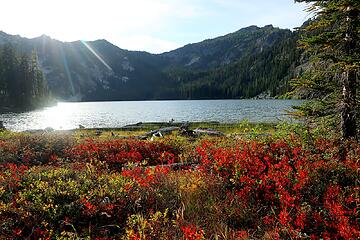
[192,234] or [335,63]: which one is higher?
[335,63]

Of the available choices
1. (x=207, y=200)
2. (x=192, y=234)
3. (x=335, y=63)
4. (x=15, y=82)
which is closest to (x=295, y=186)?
(x=207, y=200)

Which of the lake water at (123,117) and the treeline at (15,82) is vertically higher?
the treeline at (15,82)

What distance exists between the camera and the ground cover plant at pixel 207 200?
18.0ft

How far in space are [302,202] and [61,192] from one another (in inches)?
210

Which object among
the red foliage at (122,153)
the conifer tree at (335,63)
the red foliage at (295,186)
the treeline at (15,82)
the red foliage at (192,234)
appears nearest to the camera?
the red foliage at (192,234)

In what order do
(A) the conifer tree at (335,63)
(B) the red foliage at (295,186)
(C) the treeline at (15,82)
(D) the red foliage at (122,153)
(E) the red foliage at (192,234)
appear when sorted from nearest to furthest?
(E) the red foliage at (192,234), (B) the red foliage at (295,186), (A) the conifer tree at (335,63), (D) the red foliage at (122,153), (C) the treeline at (15,82)

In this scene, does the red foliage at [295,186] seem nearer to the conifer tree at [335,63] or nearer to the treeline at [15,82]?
the conifer tree at [335,63]

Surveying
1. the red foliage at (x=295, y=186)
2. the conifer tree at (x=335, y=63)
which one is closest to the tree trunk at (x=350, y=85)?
the conifer tree at (x=335, y=63)

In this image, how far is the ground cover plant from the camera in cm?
550

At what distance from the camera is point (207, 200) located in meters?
6.98

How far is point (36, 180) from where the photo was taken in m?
7.42

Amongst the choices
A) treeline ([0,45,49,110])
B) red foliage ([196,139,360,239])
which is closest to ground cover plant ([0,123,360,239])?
red foliage ([196,139,360,239])

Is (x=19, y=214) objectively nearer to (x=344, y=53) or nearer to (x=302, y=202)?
(x=302, y=202)

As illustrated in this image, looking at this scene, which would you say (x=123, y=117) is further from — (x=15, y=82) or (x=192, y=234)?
(x=192, y=234)
